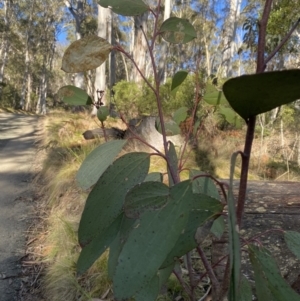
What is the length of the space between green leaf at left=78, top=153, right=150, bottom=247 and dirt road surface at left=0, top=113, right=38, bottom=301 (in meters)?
1.85

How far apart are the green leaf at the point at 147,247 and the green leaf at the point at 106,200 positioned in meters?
0.14

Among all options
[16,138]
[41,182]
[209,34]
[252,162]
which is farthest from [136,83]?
[209,34]

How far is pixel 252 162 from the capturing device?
6164mm

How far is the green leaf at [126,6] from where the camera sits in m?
0.71

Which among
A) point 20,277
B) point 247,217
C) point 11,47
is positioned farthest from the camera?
point 11,47

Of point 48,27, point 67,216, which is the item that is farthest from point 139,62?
point 48,27

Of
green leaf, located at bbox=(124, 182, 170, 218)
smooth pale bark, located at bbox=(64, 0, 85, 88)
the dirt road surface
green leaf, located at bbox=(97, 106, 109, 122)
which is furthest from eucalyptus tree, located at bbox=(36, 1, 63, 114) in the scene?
green leaf, located at bbox=(124, 182, 170, 218)

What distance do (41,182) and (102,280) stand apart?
9.09ft

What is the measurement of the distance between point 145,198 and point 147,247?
80mm

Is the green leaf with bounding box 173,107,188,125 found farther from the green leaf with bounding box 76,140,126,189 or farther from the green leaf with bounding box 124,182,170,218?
the green leaf with bounding box 124,182,170,218

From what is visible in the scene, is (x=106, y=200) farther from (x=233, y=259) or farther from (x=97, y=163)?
(x=233, y=259)

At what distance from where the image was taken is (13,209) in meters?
3.60

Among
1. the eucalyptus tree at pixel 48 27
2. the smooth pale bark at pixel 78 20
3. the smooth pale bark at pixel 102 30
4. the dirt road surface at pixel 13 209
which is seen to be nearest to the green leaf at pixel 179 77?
the dirt road surface at pixel 13 209

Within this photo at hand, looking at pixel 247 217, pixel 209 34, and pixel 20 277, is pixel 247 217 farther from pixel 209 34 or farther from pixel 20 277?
pixel 209 34
